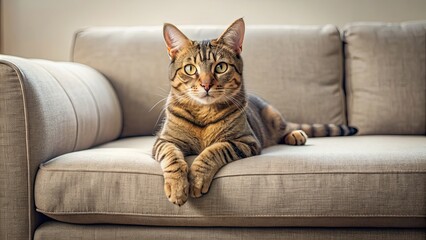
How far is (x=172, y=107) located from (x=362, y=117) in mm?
1039

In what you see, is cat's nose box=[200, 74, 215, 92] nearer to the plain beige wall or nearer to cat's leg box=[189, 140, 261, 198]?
cat's leg box=[189, 140, 261, 198]

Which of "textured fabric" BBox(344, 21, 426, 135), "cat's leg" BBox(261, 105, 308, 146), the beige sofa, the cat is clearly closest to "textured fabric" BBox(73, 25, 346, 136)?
"textured fabric" BBox(344, 21, 426, 135)

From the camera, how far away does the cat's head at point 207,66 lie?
1.67 meters

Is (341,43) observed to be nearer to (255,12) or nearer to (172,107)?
(255,12)

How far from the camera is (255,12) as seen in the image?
2881 millimetres

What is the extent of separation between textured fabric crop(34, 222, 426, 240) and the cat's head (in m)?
0.44

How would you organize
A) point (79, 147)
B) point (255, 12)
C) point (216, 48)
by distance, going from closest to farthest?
point (216, 48) → point (79, 147) → point (255, 12)

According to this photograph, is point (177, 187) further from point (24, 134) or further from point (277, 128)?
point (277, 128)

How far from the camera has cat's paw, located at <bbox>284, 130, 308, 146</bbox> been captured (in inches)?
78.7

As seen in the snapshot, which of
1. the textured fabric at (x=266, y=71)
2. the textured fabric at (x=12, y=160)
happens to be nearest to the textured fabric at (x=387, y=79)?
the textured fabric at (x=266, y=71)

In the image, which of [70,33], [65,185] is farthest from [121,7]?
[65,185]

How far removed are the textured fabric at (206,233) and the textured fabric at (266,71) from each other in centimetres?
90

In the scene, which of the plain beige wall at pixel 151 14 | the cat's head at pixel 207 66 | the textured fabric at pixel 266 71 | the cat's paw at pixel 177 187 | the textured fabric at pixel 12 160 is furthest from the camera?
the plain beige wall at pixel 151 14

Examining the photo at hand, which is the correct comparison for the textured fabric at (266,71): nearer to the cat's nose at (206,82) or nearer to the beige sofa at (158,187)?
the beige sofa at (158,187)
